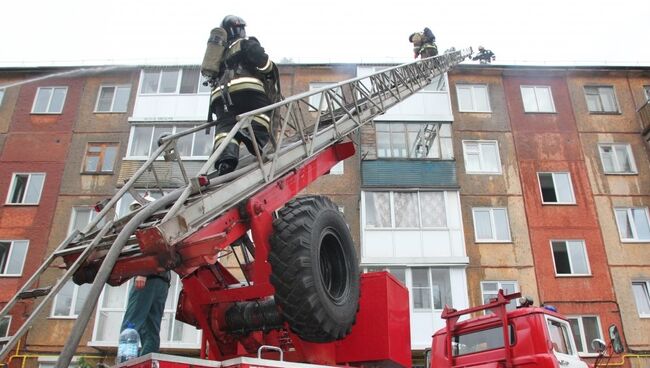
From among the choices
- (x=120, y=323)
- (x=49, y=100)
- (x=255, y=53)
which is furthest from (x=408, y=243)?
(x=49, y=100)

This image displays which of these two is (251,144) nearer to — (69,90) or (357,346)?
(357,346)

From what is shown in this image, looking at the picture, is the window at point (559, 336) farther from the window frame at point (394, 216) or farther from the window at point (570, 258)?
the window at point (570, 258)

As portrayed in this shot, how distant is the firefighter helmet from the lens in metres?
5.88

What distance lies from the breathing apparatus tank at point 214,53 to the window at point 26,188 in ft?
56.0

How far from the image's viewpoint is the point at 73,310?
17.7 m

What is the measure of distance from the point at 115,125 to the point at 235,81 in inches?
673

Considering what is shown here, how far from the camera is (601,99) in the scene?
21891mm

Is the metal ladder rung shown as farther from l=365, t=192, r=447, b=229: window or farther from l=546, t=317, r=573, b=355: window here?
l=365, t=192, r=447, b=229: window

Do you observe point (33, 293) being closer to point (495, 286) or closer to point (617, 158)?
point (495, 286)

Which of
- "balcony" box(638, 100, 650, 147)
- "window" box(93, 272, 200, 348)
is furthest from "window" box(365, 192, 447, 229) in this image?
"balcony" box(638, 100, 650, 147)

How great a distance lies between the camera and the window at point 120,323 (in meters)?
16.3

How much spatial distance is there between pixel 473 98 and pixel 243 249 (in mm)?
17536

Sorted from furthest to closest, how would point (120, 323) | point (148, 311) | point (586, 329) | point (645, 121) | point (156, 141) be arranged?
1. point (645, 121)
2. point (156, 141)
3. point (586, 329)
4. point (120, 323)
5. point (148, 311)

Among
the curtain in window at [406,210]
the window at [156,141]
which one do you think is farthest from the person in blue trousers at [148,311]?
the window at [156,141]
